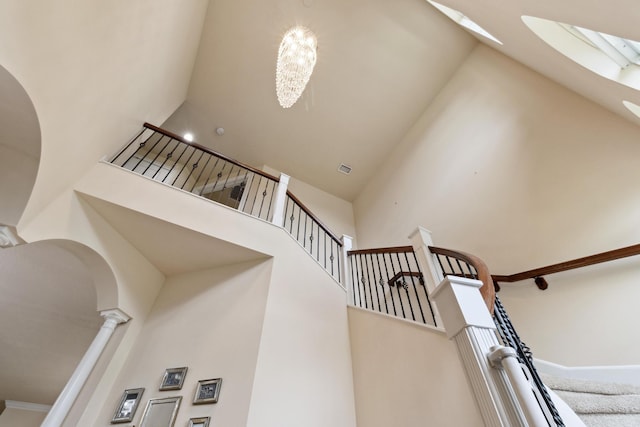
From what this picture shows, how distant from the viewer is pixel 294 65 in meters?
2.95

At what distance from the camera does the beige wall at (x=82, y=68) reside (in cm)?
147

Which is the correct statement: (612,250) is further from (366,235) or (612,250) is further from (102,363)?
(102,363)

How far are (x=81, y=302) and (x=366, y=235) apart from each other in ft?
14.2

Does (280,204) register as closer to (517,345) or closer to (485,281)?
(485,281)

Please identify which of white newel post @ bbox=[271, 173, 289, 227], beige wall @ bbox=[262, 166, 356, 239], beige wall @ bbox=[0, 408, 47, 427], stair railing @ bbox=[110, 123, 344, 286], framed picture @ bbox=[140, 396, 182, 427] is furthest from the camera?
beige wall @ bbox=[262, 166, 356, 239]

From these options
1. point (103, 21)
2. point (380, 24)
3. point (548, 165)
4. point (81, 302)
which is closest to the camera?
point (103, 21)

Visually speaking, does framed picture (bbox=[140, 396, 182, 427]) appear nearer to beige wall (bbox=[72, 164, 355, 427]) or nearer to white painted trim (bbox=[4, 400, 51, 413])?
beige wall (bbox=[72, 164, 355, 427])

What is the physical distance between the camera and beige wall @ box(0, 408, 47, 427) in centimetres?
516

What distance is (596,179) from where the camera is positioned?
262 cm

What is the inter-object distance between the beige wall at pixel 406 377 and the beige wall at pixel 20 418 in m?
6.44

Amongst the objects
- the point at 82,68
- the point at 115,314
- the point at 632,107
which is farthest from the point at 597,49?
the point at 115,314

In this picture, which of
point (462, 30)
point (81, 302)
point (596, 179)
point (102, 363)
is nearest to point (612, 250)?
point (596, 179)

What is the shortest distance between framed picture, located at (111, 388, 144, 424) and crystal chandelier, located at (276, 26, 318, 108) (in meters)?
2.82

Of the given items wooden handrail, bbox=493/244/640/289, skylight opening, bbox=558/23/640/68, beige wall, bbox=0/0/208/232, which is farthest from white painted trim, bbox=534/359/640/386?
beige wall, bbox=0/0/208/232
